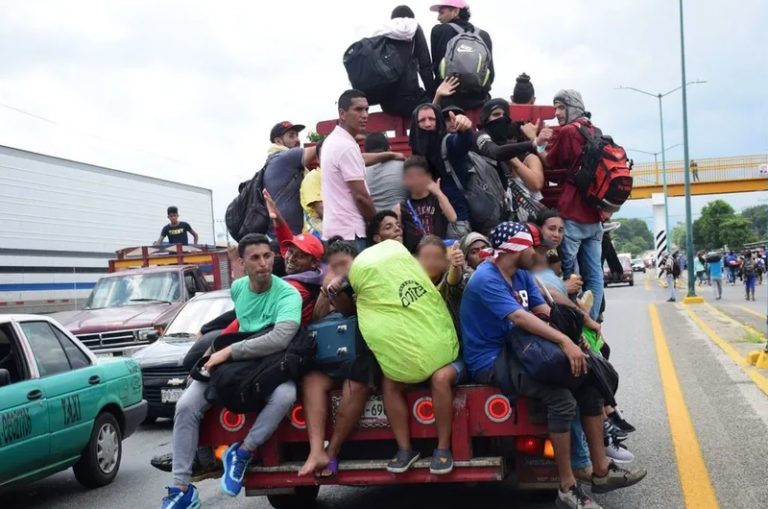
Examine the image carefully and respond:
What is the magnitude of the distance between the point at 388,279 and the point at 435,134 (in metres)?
1.90

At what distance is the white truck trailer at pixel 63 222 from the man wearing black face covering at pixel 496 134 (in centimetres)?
1735

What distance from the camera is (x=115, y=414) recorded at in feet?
28.6

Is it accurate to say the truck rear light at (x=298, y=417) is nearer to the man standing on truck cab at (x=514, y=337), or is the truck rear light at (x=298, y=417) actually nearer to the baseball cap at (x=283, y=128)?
the man standing on truck cab at (x=514, y=337)

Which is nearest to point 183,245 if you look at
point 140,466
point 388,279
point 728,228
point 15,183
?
point 15,183

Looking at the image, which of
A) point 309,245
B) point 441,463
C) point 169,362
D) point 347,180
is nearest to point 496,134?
point 347,180

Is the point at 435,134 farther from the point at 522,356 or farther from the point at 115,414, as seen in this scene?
the point at 115,414

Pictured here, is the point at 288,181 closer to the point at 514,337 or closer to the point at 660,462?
the point at 514,337

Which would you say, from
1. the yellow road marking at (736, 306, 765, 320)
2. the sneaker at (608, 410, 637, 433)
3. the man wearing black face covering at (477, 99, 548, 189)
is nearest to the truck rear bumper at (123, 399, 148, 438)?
the man wearing black face covering at (477, 99, 548, 189)

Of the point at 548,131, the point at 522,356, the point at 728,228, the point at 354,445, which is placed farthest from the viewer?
the point at 728,228

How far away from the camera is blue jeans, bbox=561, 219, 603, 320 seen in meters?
7.62

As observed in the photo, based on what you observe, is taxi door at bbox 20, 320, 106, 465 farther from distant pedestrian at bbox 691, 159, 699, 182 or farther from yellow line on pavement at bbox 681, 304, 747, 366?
distant pedestrian at bbox 691, 159, 699, 182

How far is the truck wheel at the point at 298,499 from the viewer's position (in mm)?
6602

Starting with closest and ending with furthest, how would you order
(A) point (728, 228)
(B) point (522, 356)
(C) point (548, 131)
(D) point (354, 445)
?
(B) point (522, 356) < (D) point (354, 445) < (C) point (548, 131) < (A) point (728, 228)

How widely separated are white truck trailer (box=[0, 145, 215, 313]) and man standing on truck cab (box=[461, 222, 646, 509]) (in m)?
18.5
